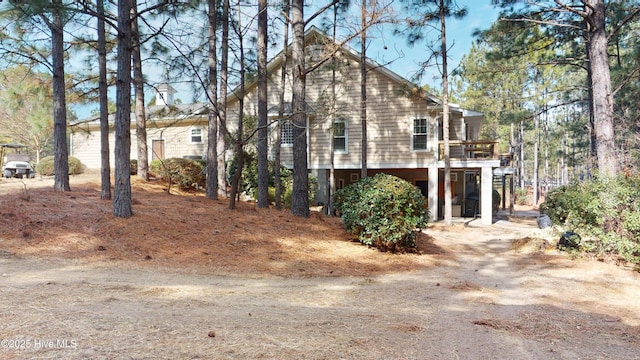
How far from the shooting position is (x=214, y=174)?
13211 mm

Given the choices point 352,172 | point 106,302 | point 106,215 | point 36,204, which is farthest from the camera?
point 352,172

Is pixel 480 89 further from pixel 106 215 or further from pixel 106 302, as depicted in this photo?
pixel 106 302

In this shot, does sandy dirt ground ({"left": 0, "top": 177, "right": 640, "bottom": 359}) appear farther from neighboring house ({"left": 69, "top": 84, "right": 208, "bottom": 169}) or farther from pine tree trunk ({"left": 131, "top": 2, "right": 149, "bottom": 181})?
neighboring house ({"left": 69, "top": 84, "right": 208, "bottom": 169})

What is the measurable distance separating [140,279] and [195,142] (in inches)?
631

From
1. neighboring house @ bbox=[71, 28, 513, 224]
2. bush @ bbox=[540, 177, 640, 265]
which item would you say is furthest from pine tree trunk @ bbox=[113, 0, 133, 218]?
bush @ bbox=[540, 177, 640, 265]

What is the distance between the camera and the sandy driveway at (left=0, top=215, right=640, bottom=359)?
3037mm

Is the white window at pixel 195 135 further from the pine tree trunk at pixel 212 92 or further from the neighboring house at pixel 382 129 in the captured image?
the pine tree trunk at pixel 212 92

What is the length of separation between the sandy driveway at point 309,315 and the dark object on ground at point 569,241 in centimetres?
159

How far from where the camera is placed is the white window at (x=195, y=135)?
20391 mm

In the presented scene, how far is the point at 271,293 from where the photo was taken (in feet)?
17.0

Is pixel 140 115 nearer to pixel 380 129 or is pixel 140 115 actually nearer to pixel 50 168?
pixel 50 168

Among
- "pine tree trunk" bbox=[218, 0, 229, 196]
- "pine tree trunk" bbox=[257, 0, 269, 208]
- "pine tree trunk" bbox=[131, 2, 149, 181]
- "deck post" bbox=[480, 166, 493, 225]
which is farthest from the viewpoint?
"deck post" bbox=[480, 166, 493, 225]

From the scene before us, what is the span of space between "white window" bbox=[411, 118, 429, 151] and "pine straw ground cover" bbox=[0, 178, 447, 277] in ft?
26.3

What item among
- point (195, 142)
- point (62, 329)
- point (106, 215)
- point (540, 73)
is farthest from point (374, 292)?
point (540, 73)
